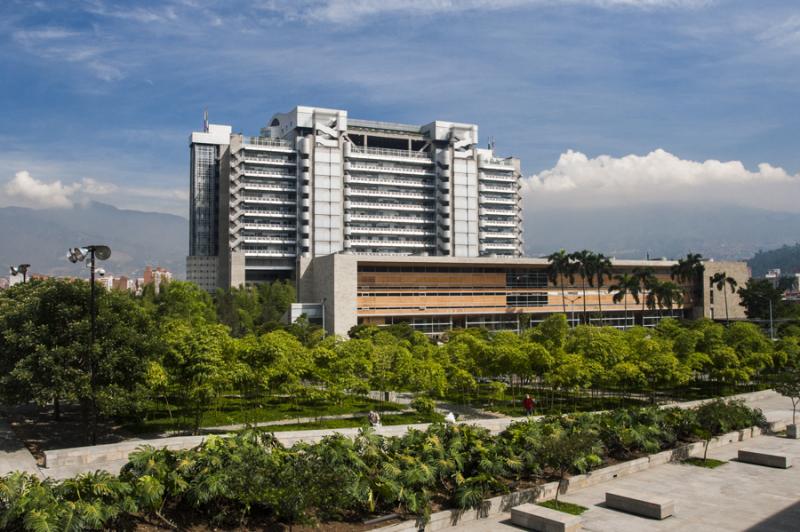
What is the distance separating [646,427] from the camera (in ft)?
84.5

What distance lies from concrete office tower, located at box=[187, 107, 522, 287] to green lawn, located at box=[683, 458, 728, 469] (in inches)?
3352

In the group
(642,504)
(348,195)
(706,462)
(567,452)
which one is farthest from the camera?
(348,195)

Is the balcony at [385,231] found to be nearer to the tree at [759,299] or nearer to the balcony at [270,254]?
the balcony at [270,254]

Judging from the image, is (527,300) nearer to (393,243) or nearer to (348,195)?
(393,243)

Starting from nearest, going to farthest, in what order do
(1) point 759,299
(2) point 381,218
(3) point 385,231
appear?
(1) point 759,299, (2) point 381,218, (3) point 385,231

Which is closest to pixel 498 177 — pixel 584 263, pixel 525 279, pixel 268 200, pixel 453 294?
pixel 525 279

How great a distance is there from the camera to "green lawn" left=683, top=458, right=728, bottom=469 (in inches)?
970

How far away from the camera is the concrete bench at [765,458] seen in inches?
943

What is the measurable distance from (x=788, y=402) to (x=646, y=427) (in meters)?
21.3

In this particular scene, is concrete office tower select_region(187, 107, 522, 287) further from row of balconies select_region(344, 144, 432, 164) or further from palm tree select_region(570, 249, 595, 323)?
palm tree select_region(570, 249, 595, 323)

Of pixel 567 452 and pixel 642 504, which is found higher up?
pixel 567 452

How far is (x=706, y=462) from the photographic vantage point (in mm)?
25016

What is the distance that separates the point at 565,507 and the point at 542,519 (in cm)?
278

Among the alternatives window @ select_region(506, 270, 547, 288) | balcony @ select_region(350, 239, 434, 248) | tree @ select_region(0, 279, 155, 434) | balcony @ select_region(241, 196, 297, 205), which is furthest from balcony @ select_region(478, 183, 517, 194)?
tree @ select_region(0, 279, 155, 434)
